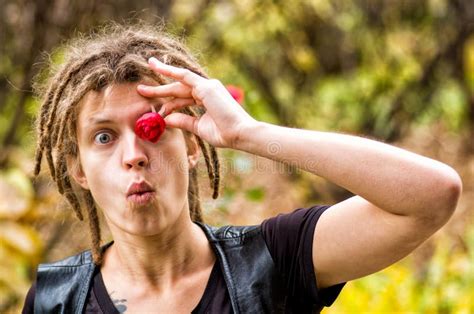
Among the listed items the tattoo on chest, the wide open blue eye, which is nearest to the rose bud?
the wide open blue eye

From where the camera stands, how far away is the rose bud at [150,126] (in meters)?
2.11

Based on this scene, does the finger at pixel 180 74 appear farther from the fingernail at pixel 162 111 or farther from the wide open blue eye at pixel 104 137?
the wide open blue eye at pixel 104 137

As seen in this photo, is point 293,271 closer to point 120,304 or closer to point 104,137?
point 120,304

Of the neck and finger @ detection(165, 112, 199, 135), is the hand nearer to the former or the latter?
finger @ detection(165, 112, 199, 135)

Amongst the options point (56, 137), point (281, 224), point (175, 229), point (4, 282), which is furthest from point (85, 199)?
point (4, 282)

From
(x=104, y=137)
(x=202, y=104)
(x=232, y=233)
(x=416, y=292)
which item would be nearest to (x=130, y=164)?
(x=104, y=137)

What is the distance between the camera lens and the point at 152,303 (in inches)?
87.9

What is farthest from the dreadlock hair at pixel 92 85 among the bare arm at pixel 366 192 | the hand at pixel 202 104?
the bare arm at pixel 366 192

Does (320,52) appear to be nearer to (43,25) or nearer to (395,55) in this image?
(395,55)

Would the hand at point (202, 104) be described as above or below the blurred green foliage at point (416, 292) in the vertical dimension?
above

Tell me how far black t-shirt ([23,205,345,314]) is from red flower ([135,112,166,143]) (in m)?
0.38

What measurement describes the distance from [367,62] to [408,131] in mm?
850

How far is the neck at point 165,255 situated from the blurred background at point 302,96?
519 millimetres

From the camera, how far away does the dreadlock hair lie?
2215 millimetres
